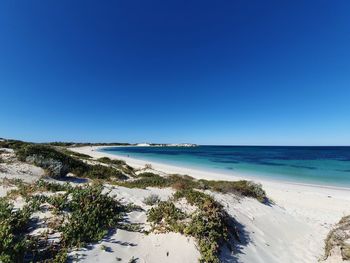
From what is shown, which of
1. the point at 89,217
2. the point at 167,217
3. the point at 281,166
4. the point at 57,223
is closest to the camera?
the point at 57,223

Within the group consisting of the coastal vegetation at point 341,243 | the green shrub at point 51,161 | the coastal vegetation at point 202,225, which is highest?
the green shrub at point 51,161

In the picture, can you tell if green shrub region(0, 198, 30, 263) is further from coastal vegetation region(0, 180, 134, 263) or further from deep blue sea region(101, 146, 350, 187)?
deep blue sea region(101, 146, 350, 187)

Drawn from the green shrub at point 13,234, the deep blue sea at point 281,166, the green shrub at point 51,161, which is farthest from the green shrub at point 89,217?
the deep blue sea at point 281,166

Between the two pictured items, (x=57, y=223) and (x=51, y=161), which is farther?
(x=51, y=161)

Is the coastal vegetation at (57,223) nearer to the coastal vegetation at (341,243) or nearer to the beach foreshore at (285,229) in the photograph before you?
the beach foreshore at (285,229)

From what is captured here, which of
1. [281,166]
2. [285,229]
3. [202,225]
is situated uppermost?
[202,225]

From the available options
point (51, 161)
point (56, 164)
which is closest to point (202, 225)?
point (56, 164)

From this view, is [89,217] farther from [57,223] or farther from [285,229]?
[285,229]

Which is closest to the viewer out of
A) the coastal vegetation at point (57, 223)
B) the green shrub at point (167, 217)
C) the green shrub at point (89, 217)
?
the coastal vegetation at point (57, 223)

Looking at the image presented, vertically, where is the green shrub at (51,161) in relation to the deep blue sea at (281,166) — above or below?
above

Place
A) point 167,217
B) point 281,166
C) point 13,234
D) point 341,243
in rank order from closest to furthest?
point 13,234, point 167,217, point 341,243, point 281,166

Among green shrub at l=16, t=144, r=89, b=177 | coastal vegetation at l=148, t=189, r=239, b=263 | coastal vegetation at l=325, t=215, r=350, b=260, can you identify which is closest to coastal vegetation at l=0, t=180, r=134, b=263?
coastal vegetation at l=148, t=189, r=239, b=263

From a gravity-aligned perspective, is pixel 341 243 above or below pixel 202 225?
below

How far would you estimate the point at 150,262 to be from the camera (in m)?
4.05
